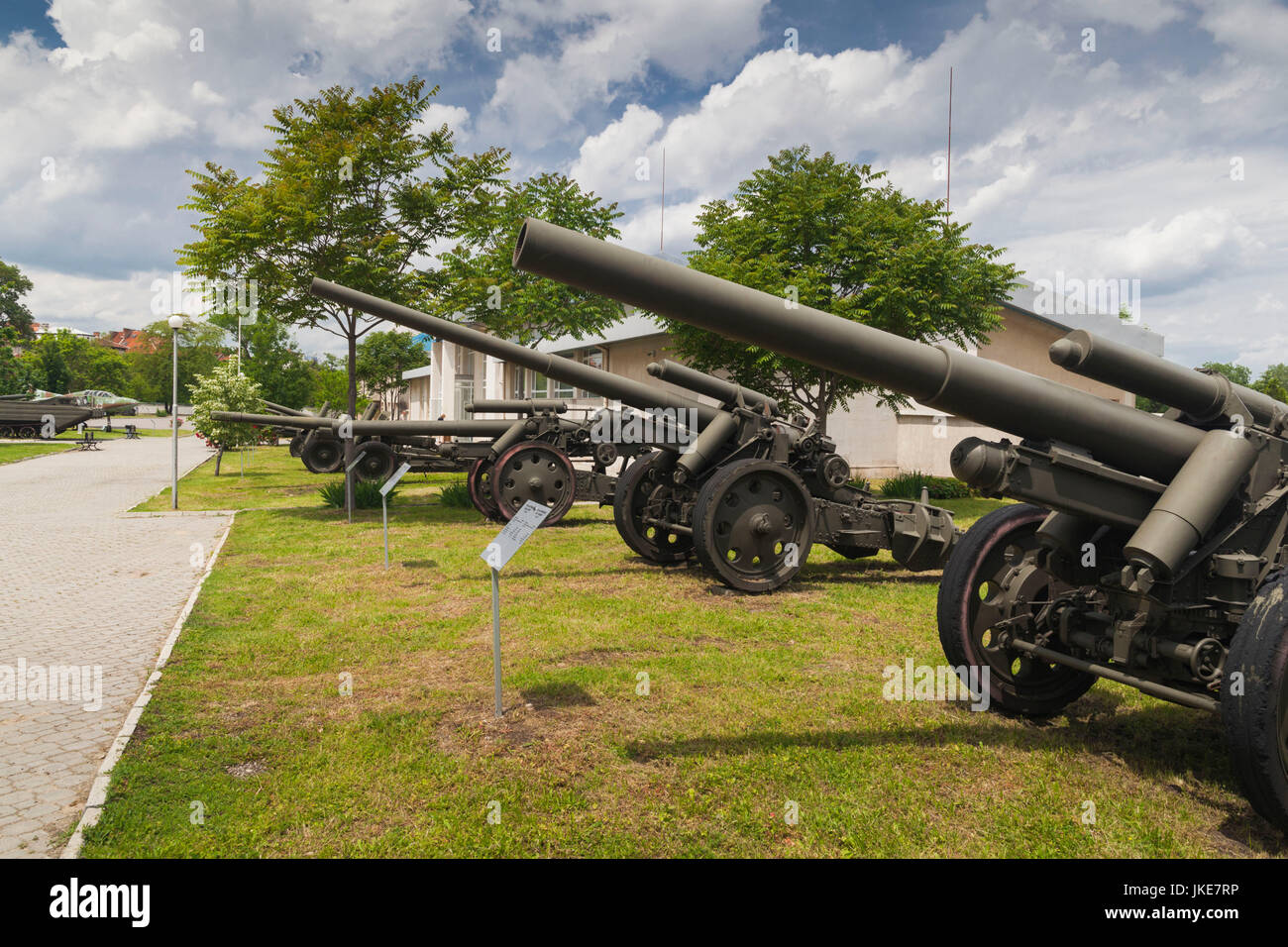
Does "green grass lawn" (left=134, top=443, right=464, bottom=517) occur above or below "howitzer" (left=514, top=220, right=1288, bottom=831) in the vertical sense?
below

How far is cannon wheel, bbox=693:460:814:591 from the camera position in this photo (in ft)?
26.6

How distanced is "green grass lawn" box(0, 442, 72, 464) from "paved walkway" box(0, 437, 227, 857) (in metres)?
15.2

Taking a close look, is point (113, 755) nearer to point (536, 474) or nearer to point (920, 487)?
point (536, 474)

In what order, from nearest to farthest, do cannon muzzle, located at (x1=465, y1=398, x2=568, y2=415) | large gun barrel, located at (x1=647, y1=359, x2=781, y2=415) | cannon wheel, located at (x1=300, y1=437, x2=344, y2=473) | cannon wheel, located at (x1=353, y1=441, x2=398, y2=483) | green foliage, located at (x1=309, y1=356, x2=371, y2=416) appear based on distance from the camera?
1. large gun barrel, located at (x1=647, y1=359, x2=781, y2=415)
2. cannon muzzle, located at (x1=465, y1=398, x2=568, y2=415)
3. cannon wheel, located at (x1=353, y1=441, x2=398, y2=483)
4. cannon wheel, located at (x1=300, y1=437, x2=344, y2=473)
5. green foliage, located at (x1=309, y1=356, x2=371, y2=416)

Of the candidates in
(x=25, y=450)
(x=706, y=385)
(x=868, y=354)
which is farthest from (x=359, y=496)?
(x=25, y=450)

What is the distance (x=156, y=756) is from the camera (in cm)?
439

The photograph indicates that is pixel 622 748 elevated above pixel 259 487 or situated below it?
below

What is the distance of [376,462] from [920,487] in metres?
12.2

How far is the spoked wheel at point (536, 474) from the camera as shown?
12.7m

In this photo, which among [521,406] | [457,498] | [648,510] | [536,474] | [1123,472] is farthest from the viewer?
[457,498]

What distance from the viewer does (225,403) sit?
83.5 ft

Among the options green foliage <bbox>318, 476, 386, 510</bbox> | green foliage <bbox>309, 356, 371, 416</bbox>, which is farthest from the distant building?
green foliage <bbox>309, 356, 371, 416</bbox>

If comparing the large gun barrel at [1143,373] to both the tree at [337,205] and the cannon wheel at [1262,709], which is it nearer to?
the cannon wheel at [1262,709]

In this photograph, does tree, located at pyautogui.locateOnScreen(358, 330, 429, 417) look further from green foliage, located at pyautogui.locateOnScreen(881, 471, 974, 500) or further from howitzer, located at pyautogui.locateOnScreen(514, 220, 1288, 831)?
howitzer, located at pyautogui.locateOnScreen(514, 220, 1288, 831)
